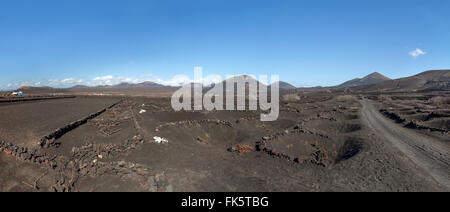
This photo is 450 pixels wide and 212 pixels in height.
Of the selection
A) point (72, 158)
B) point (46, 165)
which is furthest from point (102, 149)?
point (46, 165)

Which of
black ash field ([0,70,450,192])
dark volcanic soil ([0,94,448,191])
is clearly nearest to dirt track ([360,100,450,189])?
black ash field ([0,70,450,192])

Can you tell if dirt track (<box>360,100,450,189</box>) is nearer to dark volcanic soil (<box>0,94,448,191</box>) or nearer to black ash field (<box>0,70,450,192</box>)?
black ash field (<box>0,70,450,192</box>)

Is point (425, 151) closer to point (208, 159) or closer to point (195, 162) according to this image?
point (208, 159)

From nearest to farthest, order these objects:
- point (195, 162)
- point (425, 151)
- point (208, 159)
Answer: point (195, 162) < point (208, 159) < point (425, 151)

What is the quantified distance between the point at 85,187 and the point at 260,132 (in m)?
13.1

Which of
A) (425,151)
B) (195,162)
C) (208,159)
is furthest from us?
(425,151)

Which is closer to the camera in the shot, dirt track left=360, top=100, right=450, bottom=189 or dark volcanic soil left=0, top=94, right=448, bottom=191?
dark volcanic soil left=0, top=94, right=448, bottom=191

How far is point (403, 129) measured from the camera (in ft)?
57.6

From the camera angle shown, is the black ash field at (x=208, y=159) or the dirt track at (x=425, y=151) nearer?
the black ash field at (x=208, y=159)

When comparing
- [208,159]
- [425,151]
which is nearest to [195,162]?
[208,159]

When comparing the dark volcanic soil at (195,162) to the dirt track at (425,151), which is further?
the dirt track at (425,151)

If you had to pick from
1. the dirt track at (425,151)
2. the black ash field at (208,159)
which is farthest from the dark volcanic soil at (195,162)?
the dirt track at (425,151)

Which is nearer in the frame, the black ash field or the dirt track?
the black ash field

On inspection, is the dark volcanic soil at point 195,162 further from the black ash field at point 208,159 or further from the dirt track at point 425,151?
the dirt track at point 425,151
